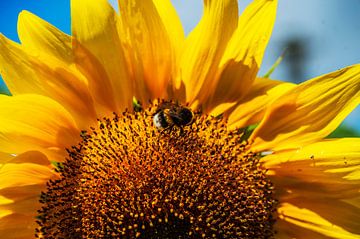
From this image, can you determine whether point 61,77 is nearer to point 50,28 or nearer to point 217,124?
point 50,28

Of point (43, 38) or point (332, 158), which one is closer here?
point (43, 38)

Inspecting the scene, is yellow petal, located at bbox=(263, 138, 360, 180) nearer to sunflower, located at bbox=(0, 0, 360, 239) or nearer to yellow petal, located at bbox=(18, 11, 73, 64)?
sunflower, located at bbox=(0, 0, 360, 239)

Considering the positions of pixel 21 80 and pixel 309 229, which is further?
pixel 309 229

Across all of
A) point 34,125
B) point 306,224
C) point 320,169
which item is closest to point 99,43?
point 34,125

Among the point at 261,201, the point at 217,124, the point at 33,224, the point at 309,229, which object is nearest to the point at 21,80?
the point at 33,224

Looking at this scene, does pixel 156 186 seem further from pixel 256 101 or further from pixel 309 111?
pixel 309 111

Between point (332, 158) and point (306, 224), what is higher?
point (332, 158)
